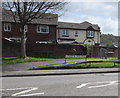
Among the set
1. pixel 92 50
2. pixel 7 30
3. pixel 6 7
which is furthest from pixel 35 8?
pixel 7 30

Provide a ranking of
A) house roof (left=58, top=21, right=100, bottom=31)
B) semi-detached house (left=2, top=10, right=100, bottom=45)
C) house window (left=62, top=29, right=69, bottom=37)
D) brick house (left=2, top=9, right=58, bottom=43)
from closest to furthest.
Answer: semi-detached house (left=2, top=10, right=100, bottom=45) < brick house (left=2, top=9, right=58, bottom=43) < house window (left=62, top=29, right=69, bottom=37) < house roof (left=58, top=21, right=100, bottom=31)

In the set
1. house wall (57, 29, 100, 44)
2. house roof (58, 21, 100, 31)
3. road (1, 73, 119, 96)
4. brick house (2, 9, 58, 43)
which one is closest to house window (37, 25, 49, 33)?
brick house (2, 9, 58, 43)

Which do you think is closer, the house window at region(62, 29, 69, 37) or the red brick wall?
the red brick wall

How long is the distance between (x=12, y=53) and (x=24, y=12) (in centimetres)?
686

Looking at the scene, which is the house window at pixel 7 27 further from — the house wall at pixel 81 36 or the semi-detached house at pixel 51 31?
the house wall at pixel 81 36

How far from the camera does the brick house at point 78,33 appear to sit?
148 ft

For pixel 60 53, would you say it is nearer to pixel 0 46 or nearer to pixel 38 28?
pixel 0 46

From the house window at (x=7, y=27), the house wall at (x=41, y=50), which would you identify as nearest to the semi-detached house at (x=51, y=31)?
the house window at (x=7, y=27)

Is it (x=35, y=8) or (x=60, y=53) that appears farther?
(x=60, y=53)

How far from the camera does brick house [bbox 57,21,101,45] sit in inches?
1774

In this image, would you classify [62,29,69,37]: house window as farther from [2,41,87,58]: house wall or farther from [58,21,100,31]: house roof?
[2,41,87,58]: house wall

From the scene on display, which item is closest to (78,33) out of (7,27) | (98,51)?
(98,51)

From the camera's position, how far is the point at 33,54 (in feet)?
86.4

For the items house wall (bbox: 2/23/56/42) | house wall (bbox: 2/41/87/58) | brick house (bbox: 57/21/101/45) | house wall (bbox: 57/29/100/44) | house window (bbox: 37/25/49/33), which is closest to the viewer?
house wall (bbox: 2/41/87/58)
